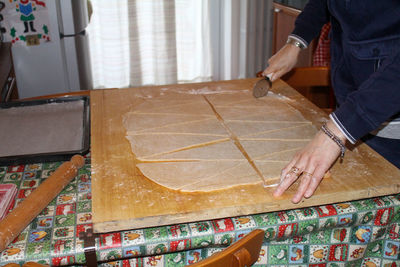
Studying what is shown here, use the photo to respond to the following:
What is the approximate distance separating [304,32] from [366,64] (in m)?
0.44

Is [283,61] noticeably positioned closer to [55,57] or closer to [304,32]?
[304,32]

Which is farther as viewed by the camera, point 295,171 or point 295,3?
point 295,3

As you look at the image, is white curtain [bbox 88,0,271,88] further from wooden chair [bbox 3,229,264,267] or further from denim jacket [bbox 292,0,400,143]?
wooden chair [bbox 3,229,264,267]

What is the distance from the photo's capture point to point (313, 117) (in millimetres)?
1330

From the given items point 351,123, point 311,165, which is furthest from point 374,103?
point 311,165

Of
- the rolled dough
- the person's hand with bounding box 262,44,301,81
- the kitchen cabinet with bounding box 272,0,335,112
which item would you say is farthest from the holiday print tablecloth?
the kitchen cabinet with bounding box 272,0,335,112

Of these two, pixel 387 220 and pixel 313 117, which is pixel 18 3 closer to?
pixel 313 117

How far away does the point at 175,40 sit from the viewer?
3924mm

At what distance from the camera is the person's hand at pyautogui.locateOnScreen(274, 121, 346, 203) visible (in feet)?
2.89

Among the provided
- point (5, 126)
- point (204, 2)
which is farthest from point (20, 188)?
point (204, 2)

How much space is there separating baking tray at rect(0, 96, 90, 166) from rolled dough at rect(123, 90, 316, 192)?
7.0 inches

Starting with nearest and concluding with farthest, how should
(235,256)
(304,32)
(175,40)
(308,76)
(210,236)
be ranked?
1. (235,256)
2. (210,236)
3. (304,32)
4. (308,76)
5. (175,40)

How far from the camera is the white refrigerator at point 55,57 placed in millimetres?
2891

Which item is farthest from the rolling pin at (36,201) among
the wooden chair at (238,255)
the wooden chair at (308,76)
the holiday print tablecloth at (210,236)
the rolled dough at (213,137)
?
the wooden chair at (308,76)
